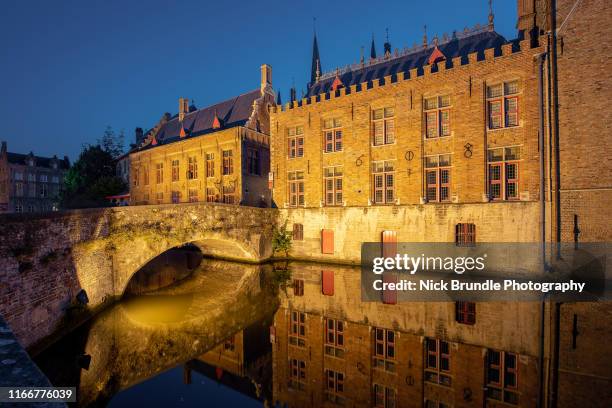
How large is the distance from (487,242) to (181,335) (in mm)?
13366

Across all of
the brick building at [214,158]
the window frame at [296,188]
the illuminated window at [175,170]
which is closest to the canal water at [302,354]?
the window frame at [296,188]

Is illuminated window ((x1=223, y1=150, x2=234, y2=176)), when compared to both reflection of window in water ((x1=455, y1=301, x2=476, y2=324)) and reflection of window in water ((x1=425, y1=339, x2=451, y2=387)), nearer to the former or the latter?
reflection of window in water ((x1=455, y1=301, x2=476, y2=324))

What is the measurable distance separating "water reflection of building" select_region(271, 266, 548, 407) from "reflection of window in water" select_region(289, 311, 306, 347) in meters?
0.03

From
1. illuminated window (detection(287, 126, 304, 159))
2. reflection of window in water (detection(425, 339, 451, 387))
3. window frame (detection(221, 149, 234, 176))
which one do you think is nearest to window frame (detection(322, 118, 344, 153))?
illuminated window (detection(287, 126, 304, 159))

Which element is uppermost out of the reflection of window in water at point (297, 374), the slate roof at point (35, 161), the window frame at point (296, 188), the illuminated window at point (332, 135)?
the slate roof at point (35, 161)

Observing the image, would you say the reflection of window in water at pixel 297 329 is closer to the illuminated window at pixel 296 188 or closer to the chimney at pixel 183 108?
the illuminated window at pixel 296 188

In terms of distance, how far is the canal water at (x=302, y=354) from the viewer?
6324 mm

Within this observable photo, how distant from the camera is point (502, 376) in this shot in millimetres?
6512

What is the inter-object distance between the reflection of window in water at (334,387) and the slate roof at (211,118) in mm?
23340

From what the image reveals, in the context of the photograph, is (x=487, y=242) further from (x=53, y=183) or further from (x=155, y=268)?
(x=53, y=183)

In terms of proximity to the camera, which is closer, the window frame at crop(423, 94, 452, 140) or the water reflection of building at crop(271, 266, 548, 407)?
the water reflection of building at crop(271, 266, 548, 407)

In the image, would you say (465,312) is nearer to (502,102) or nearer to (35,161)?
(502,102)

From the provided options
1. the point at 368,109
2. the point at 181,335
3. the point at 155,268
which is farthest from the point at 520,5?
the point at 155,268

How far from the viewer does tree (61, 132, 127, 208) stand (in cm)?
3228
